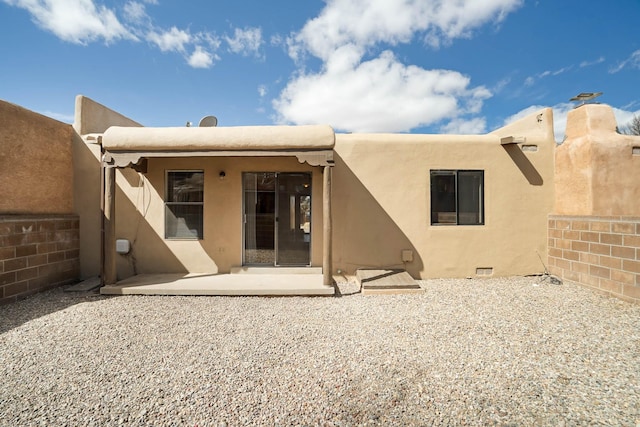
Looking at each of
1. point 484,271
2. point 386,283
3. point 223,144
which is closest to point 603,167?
point 484,271

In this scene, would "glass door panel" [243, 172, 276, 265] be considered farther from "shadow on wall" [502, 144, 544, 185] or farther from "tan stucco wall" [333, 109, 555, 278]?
"shadow on wall" [502, 144, 544, 185]

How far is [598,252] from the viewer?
5504 millimetres

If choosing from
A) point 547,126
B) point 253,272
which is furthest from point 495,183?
point 253,272

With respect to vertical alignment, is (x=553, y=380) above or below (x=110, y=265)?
below

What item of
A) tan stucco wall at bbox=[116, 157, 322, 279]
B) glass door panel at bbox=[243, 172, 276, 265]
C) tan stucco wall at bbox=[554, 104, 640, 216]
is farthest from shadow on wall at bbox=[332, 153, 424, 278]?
tan stucco wall at bbox=[554, 104, 640, 216]

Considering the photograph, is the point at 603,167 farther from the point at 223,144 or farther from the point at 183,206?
the point at 183,206

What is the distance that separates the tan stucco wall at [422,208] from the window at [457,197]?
148 mm

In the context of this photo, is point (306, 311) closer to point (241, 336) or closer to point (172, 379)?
point (241, 336)

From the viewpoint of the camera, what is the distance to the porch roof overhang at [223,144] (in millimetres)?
5496

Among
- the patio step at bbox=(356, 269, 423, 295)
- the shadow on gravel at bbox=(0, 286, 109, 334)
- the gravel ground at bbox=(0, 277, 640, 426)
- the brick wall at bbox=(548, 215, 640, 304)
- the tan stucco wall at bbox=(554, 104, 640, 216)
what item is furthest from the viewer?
the tan stucco wall at bbox=(554, 104, 640, 216)

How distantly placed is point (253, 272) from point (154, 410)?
14.2 feet

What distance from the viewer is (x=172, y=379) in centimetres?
280

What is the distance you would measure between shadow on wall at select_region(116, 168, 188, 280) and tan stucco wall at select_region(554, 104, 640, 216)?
940cm

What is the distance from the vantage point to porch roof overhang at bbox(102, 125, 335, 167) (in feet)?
18.0
